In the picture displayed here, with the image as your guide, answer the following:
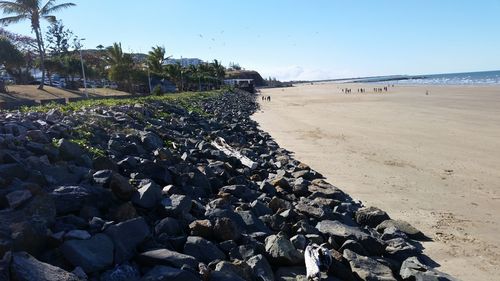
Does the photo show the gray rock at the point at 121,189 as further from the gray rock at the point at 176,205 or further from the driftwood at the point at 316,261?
the driftwood at the point at 316,261

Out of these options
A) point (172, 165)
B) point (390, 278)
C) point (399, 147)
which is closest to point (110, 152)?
point (172, 165)

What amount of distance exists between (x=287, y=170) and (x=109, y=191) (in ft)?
20.1

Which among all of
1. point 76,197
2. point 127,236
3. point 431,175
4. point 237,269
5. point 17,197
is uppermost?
point 17,197

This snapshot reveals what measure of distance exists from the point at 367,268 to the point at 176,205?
237 cm

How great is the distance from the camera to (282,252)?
4723 millimetres

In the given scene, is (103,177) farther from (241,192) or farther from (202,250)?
(241,192)

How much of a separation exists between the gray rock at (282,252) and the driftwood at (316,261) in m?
0.11

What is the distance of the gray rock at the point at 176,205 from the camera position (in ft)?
16.7

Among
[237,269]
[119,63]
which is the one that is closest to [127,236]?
[237,269]

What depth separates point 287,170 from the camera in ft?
34.6

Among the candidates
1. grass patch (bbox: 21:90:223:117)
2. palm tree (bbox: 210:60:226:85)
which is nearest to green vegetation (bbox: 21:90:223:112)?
grass patch (bbox: 21:90:223:117)

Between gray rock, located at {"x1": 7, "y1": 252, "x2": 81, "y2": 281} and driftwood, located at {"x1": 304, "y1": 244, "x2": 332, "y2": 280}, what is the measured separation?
2.43 meters

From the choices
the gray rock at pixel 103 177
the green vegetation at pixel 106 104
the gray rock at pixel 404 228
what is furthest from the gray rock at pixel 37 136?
the gray rock at pixel 404 228

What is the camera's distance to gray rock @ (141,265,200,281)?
11.2ft
